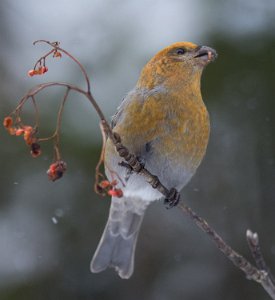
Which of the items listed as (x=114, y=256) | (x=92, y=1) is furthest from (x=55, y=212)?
(x=92, y=1)

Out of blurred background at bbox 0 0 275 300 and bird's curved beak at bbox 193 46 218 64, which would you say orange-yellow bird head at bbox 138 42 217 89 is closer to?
bird's curved beak at bbox 193 46 218 64

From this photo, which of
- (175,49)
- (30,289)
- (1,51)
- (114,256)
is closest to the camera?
(175,49)

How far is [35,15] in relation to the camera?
17.2 feet

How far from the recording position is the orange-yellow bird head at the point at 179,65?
332 centimetres

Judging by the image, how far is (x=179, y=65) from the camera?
337 cm

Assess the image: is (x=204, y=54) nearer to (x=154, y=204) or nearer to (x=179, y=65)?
(x=179, y=65)

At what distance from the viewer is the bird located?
3162 millimetres

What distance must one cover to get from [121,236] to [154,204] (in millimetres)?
1028

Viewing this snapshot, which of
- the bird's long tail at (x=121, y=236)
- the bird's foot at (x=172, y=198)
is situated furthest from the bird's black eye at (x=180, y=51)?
the bird's long tail at (x=121, y=236)

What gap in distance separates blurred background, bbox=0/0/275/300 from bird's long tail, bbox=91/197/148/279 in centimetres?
57

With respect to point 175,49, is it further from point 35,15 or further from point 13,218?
point 35,15

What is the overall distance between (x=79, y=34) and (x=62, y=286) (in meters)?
1.95

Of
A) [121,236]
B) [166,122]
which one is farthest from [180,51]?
[121,236]

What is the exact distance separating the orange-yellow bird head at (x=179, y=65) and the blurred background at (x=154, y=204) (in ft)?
2.99
